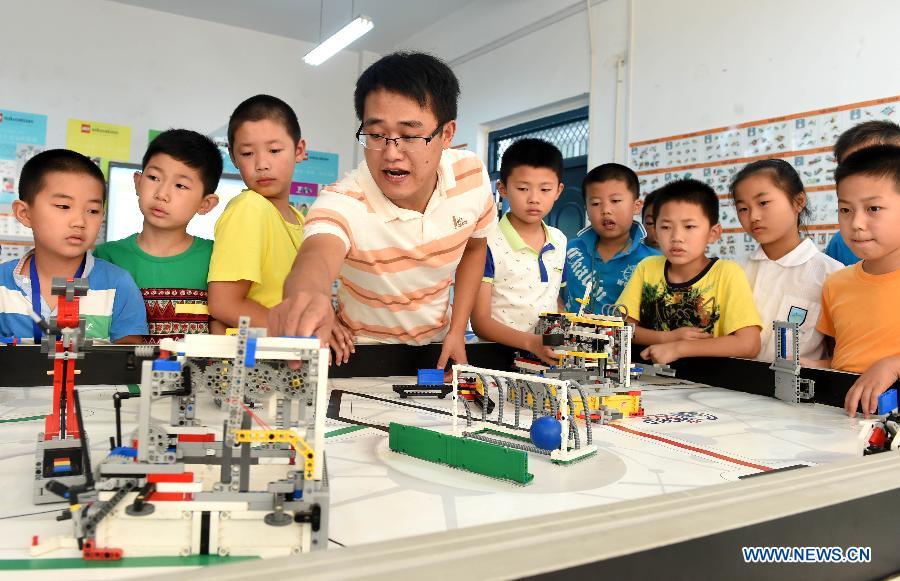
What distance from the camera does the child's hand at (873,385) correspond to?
1568mm

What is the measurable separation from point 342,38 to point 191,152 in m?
3.35

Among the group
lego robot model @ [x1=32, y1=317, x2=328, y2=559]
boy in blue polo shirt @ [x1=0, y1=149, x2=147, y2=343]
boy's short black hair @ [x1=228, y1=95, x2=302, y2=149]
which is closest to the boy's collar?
boy in blue polo shirt @ [x1=0, y1=149, x2=147, y2=343]

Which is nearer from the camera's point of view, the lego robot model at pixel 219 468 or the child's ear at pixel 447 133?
the lego robot model at pixel 219 468

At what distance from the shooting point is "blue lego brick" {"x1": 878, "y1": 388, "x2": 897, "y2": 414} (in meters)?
1.52

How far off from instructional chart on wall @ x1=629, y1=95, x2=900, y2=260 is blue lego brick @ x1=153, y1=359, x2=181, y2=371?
143 inches

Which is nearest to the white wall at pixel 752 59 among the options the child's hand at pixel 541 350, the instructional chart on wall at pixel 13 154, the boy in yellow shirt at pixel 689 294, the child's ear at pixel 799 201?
the child's ear at pixel 799 201

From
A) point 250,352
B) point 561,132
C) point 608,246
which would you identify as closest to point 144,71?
point 561,132

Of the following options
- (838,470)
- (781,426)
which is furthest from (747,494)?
(781,426)

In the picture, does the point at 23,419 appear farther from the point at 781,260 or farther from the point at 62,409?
the point at 781,260

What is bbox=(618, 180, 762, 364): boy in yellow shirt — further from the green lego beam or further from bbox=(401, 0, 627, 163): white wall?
bbox=(401, 0, 627, 163): white wall

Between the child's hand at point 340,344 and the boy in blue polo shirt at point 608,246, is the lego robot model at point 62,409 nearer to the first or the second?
the child's hand at point 340,344

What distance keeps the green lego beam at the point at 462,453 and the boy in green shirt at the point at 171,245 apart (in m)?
1.11

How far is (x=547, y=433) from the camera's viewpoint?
3.84 feet

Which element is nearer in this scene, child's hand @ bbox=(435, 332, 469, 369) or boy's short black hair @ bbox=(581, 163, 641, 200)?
child's hand @ bbox=(435, 332, 469, 369)
